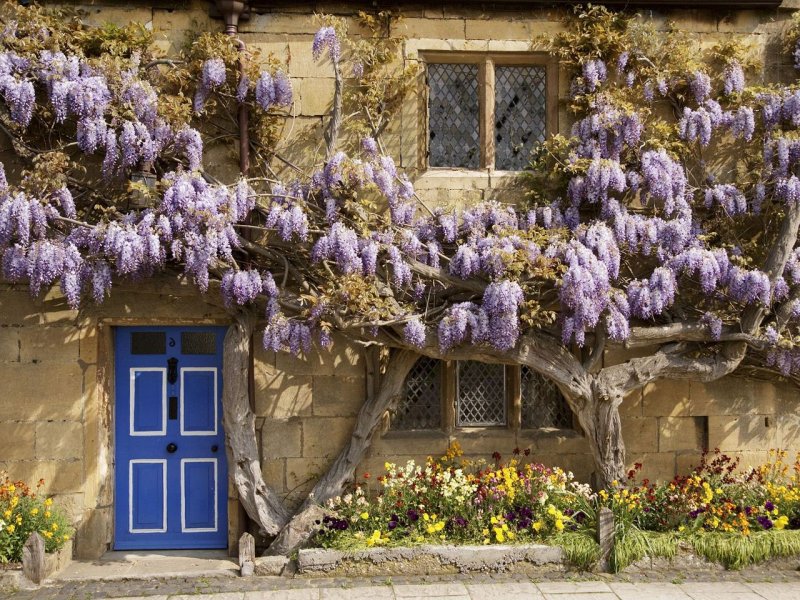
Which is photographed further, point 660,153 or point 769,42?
point 769,42

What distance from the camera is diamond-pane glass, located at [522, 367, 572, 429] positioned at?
720 centimetres

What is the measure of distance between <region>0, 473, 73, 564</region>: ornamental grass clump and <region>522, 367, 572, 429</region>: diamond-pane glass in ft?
14.6

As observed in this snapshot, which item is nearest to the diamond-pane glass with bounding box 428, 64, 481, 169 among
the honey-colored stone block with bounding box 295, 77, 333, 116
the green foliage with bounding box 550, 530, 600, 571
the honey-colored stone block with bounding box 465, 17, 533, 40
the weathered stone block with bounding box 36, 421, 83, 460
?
the honey-colored stone block with bounding box 465, 17, 533, 40

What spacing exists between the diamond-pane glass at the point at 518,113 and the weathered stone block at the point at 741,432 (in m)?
3.32

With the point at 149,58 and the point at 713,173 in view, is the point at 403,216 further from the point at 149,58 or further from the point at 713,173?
the point at 713,173

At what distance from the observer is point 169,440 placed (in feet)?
22.7

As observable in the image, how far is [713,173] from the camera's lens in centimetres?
716

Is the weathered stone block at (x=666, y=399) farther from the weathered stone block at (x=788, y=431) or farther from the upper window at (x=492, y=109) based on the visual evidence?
the upper window at (x=492, y=109)

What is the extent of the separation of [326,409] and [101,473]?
88.3 inches

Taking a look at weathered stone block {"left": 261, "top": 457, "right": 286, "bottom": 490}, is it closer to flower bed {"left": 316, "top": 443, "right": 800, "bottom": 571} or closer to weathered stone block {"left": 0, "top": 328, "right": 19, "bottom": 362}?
flower bed {"left": 316, "top": 443, "right": 800, "bottom": 571}

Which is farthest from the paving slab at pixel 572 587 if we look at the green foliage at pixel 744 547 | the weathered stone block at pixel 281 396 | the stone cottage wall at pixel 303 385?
the weathered stone block at pixel 281 396

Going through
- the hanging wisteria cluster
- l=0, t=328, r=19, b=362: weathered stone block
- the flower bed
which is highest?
the hanging wisteria cluster

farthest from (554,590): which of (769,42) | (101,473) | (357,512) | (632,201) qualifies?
(769,42)

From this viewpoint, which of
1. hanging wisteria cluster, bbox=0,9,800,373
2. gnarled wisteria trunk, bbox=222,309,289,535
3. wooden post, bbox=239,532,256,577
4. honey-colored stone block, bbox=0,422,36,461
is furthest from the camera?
honey-colored stone block, bbox=0,422,36,461
